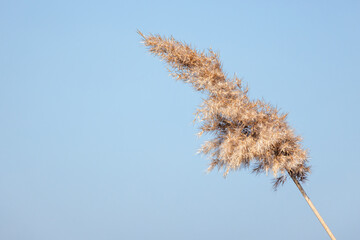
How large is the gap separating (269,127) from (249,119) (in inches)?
9.9

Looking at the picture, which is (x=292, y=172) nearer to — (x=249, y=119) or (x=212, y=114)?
(x=249, y=119)

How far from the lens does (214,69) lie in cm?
494

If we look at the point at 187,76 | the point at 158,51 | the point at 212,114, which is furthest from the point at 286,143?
the point at 158,51

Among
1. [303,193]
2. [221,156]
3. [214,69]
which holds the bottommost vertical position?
[303,193]

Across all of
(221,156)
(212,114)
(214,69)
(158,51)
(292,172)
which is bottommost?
(292,172)

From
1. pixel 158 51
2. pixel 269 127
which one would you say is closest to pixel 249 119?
pixel 269 127

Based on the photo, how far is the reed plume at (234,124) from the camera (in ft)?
15.6

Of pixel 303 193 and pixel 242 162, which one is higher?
pixel 242 162

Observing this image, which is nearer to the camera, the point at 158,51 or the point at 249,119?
the point at 249,119

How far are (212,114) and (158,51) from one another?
97 cm

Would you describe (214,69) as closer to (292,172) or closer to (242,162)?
(242,162)

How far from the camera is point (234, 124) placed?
4.81 metres

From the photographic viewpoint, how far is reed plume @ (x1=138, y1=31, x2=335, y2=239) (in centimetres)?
475

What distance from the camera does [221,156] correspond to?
4859mm
